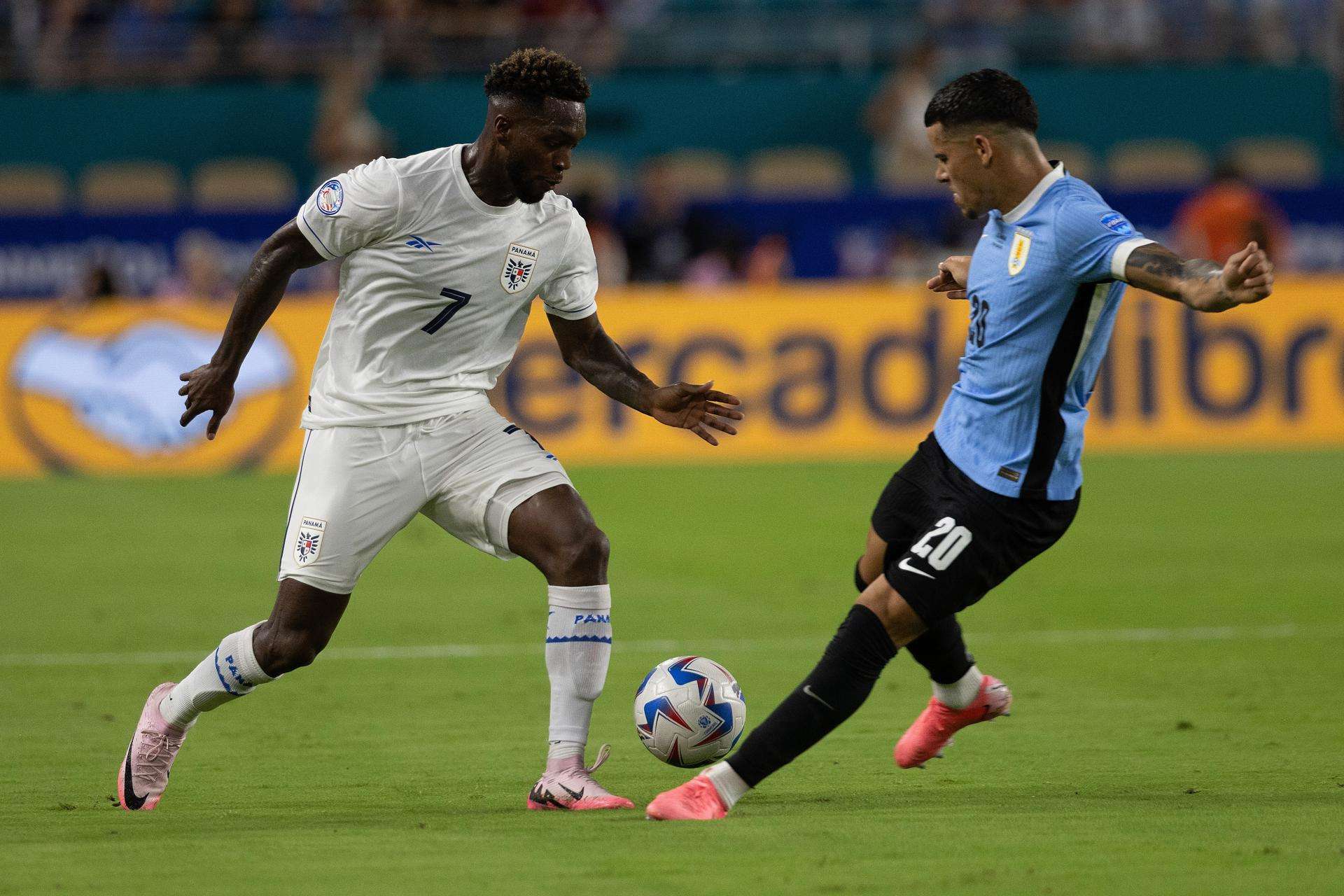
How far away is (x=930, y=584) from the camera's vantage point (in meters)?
5.28

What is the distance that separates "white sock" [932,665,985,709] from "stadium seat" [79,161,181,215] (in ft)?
54.4

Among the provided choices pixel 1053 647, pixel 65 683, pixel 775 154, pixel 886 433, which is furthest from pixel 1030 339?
pixel 775 154

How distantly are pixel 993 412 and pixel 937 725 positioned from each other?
115cm

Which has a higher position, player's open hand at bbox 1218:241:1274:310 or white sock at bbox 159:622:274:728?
player's open hand at bbox 1218:241:1274:310

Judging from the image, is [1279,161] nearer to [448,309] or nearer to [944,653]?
[944,653]

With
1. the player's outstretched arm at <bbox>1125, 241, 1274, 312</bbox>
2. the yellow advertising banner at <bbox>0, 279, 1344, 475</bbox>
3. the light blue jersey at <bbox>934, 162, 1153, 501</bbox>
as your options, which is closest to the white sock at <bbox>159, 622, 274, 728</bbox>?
the light blue jersey at <bbox>934, 162, 1153, 501</bbox>

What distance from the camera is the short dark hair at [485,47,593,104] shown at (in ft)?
18.1

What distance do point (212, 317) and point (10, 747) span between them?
31.1ft

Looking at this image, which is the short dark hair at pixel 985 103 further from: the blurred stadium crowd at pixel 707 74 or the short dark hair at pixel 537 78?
the blurred stadium crowd at pixel 707 74

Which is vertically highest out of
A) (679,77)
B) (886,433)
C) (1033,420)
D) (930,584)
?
(679,77)

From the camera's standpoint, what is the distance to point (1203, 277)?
4.76m

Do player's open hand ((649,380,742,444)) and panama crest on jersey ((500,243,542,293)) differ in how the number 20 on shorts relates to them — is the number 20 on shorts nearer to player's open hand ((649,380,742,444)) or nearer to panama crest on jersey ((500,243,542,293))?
player's open hand ((649,380,742,444))

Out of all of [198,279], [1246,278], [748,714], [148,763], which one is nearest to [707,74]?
[198,279]

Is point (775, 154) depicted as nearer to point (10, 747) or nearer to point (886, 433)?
point (886, 433)
